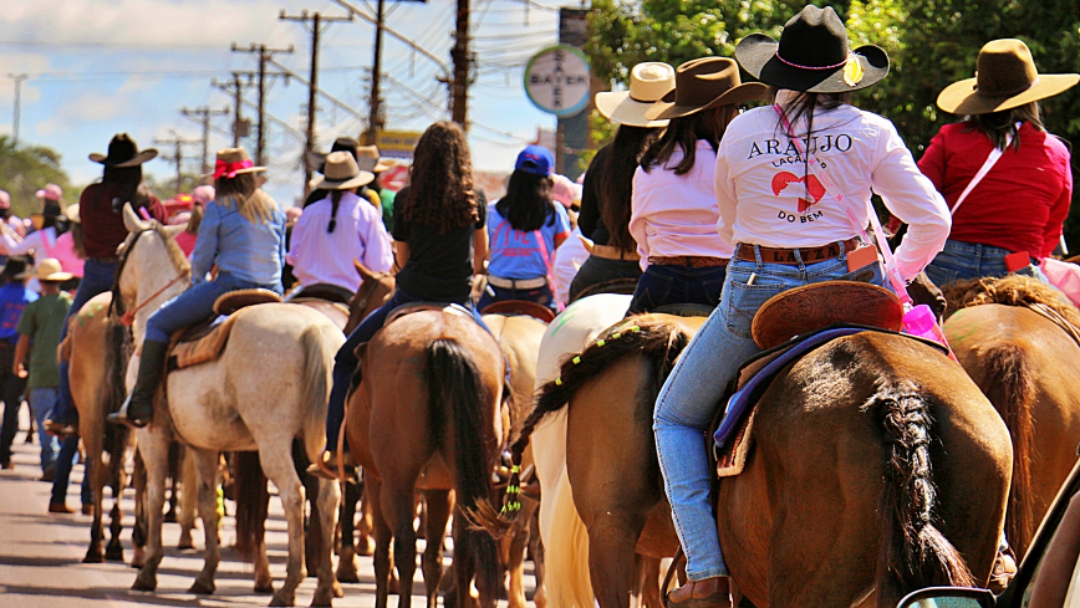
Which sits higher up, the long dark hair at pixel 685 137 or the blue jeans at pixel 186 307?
the long dark hair at pixel 685 137

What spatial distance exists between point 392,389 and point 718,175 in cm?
326

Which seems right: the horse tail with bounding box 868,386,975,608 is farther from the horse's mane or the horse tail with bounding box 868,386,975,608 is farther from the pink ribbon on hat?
the pink ribbon on hat

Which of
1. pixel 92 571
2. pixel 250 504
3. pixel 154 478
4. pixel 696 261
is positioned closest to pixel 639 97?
pixel 696 261

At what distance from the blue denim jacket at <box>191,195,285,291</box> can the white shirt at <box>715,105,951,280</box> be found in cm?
610

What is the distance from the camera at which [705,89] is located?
6387mm

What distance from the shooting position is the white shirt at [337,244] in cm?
1078

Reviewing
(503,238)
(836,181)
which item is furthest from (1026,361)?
(503,238)

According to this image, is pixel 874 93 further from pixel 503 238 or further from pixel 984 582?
pixel 984 582

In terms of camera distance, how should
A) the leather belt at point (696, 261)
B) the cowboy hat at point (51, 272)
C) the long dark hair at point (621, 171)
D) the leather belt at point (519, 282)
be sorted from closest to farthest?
the leather belt at point (696, 261) < the long dark hair at point (621, 171) < the leather belt at point (519, 282) < the cowboy hat at point (51, 272)

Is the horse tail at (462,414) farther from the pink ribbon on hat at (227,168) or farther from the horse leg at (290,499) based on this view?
the pink ribbon on hat at (227,168)

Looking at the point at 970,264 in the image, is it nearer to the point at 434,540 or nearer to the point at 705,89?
the point at 705,89

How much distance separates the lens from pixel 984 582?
386 cm

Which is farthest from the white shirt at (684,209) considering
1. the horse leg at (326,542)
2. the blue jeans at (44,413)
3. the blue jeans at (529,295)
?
the blue jeans at (44,413)

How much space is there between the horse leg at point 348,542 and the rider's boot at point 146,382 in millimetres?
1639
